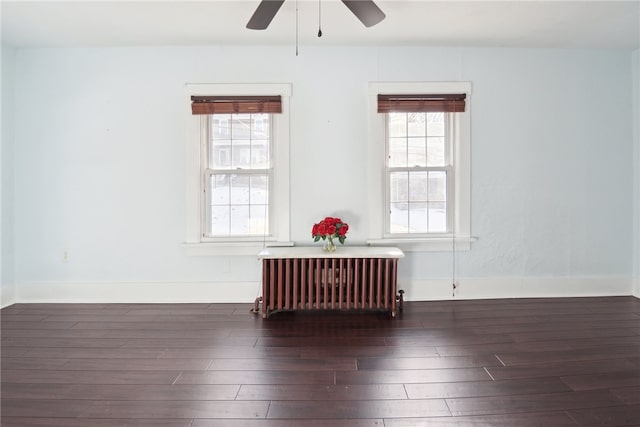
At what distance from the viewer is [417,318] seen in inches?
126

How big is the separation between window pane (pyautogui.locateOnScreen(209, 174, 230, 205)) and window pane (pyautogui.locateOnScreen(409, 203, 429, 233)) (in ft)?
6.51

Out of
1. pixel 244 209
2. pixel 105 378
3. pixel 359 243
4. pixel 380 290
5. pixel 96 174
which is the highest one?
pixel 96 174

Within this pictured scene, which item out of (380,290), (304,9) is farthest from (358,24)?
(380,290)

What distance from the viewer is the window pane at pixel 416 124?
3.74m

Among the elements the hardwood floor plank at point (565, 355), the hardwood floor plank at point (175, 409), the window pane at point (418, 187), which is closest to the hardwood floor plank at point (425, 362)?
the hardwood floor plank at point (565, 355)

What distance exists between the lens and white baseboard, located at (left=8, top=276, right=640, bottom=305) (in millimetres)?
3648

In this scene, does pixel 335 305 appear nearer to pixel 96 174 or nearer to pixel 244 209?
pixel 244 209

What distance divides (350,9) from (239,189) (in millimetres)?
2064

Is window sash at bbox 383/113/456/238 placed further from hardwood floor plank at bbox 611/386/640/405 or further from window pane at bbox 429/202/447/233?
hardwood floor plank at bbox 611/386/640/405

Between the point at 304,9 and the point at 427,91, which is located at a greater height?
the point at 304,9

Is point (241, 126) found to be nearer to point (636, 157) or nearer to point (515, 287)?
point (515, 287)

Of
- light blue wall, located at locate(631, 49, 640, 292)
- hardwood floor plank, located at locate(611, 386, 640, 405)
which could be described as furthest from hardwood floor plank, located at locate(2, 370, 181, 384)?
light blue wall, located at locate(631, 49, 640, 292)

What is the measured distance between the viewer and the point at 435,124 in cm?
376

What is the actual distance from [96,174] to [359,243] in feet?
9.29
